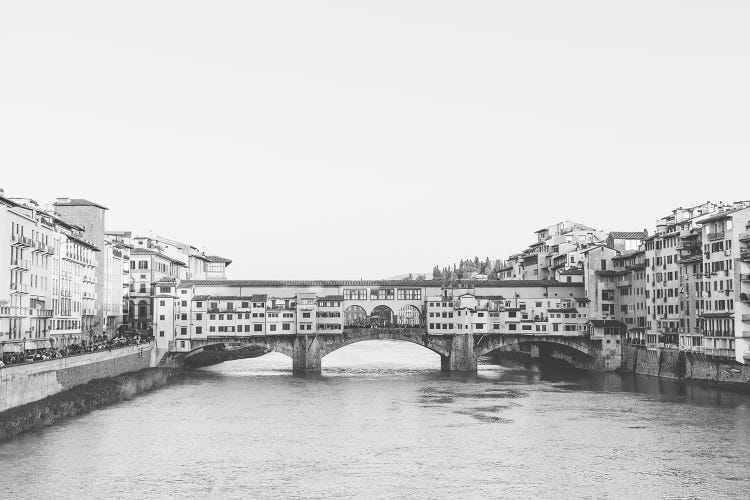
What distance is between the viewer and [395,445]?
47031 mm

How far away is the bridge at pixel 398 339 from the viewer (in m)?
89.9

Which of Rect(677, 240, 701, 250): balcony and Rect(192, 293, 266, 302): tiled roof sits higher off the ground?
Rect(677, 240, 701, 250): balcony

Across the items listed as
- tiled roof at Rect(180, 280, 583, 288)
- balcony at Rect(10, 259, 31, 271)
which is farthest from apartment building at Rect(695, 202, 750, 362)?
balcony at Rect(10, 259, 31, 271)

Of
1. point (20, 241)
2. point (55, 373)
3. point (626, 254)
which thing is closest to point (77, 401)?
point (55, 373)

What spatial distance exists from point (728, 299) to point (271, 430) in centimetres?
3718

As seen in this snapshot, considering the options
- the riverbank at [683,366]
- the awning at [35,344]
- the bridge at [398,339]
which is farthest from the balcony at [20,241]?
the riverbank at [683,366]

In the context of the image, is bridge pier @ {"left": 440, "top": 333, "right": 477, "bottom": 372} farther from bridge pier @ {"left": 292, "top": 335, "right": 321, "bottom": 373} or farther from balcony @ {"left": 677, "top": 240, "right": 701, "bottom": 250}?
balcony @ {"left": 677, "top": 240, "right": 701, "bottom": 250}

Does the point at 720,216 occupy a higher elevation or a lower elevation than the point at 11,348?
higher

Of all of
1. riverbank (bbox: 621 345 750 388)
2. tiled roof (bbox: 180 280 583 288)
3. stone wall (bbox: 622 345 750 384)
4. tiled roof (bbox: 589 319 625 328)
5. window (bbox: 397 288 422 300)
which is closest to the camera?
riverbank (bbox: 621 345 750 388)

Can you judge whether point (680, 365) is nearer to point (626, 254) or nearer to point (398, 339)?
point (626, 254)

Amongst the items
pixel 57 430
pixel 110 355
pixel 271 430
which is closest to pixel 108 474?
pixel 57 430

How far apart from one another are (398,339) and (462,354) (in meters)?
6.26

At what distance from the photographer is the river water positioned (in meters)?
37.4

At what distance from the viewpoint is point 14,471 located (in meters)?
37.7
